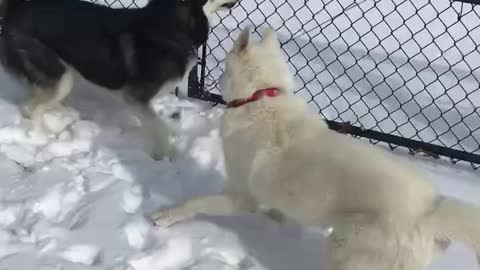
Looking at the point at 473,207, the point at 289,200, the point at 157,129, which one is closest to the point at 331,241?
the point at 289,200

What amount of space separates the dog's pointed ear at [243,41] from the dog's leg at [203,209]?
1.97 ft

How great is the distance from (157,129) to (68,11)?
73 centimetres

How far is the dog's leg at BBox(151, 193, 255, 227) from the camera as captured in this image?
310 cm

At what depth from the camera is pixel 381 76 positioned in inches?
185

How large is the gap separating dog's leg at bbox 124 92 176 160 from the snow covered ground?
0.06 m

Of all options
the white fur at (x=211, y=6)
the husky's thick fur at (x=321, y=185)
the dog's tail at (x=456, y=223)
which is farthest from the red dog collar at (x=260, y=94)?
Answer: the white fur at (x=211, y=6)

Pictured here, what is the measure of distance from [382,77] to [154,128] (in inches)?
61.4

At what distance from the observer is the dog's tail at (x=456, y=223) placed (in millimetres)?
2434

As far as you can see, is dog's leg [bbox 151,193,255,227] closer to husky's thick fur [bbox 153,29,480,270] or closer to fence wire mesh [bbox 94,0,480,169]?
husky's thick fur [bbox 153,29,480,270]

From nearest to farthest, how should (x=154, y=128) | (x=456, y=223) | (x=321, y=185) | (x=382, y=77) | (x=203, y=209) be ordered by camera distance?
(x=456, y=223) → (x=321, y=185) → (x=203, y=209) → (x=154, y=128) → (x=382, y=77)

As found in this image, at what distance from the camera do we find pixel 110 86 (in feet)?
→ 12.7

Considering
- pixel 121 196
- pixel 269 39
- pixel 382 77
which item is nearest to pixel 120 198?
pixel 121 196

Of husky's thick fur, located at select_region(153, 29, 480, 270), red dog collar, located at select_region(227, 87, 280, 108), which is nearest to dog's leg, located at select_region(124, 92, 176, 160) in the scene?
husky's thick fur, located at select_region(153, 29, 480, 270)

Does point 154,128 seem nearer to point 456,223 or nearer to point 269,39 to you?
point 269,39
